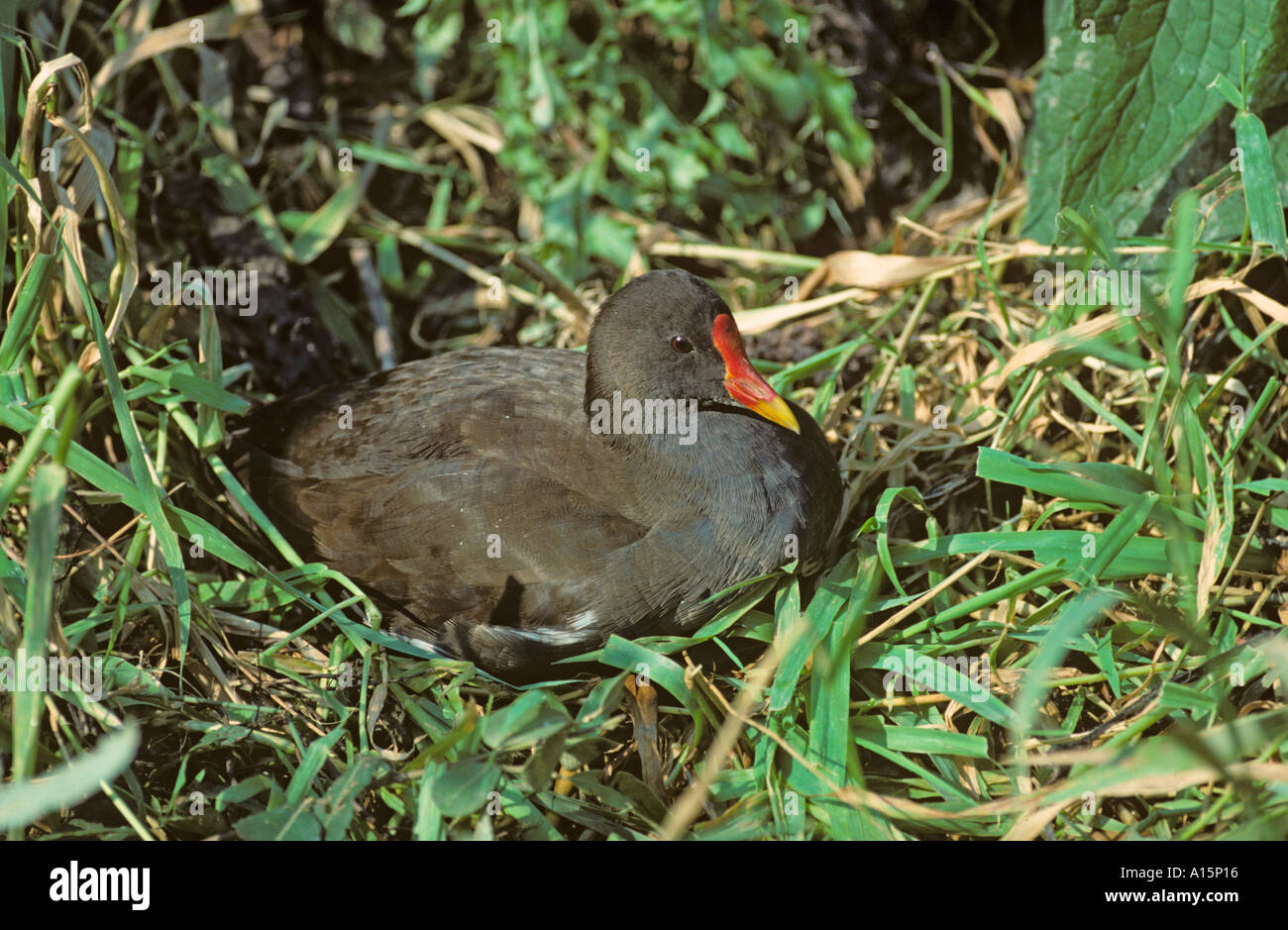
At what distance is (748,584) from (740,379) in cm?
53

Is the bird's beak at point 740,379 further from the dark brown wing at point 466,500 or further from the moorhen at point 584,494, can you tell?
the dark brown wing at point 466,500

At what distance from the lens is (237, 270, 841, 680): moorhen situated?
2627mm

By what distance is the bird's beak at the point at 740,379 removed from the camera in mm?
2766

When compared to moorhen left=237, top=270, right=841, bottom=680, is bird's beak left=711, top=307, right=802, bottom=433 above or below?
above

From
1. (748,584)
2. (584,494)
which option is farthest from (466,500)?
(748,584)

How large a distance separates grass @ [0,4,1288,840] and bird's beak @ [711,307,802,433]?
0.40m

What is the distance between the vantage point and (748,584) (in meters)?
2.67

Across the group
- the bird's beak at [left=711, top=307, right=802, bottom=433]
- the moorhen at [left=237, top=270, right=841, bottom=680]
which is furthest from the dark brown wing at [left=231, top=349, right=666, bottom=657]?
the bird's beak at [left=711, top=307, right=802, bottom=433]

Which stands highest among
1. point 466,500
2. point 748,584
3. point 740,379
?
point 740,379

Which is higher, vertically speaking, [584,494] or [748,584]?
[584,494]

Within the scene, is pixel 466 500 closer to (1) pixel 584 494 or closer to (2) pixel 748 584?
(1) pixel 584 494

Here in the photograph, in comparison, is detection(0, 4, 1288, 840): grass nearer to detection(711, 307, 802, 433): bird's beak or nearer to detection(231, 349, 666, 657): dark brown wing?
detection(231, 349, 666, 657): dark brown wing

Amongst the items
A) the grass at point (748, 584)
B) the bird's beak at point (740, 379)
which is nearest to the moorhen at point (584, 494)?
the bird's beak at point (740, 379)
